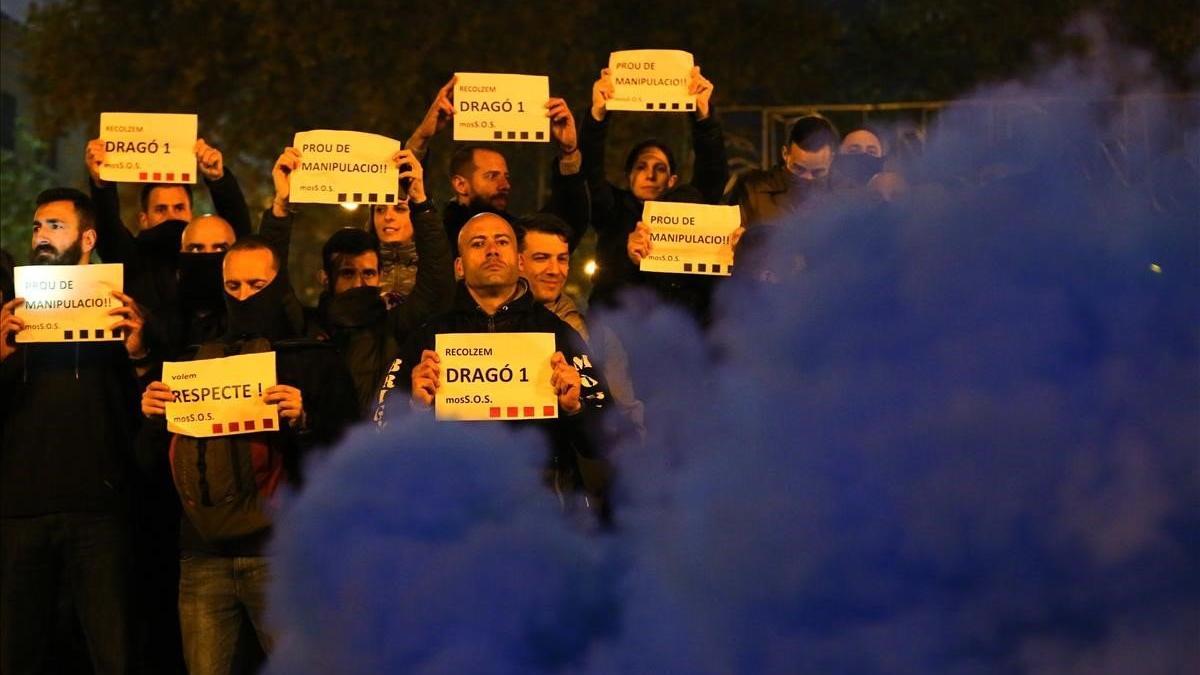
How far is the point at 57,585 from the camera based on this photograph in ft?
22.5

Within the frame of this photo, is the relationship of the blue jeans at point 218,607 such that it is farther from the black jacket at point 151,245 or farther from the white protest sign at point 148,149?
the white protest sign at point 148,149

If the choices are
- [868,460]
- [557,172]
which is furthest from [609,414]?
[868,460]

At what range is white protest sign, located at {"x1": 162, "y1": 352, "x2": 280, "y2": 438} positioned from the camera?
610cm

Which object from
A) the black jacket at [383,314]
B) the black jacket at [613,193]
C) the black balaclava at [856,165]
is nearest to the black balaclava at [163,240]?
the black jacket at [383,314]

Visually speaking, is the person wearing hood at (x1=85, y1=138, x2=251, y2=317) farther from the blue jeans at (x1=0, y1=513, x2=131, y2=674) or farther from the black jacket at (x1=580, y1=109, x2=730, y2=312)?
the black jacket at (x1=580, y1=109, x2=730, y2=312)

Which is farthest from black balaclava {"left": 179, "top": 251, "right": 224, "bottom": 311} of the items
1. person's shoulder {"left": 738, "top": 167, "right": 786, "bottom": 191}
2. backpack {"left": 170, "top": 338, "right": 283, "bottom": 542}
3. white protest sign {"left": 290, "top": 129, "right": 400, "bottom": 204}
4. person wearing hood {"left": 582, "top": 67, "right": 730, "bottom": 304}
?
person's shoulder {"left": 738, "top": 167, "right": 786, "bottom": 191}

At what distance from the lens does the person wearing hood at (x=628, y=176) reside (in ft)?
24.2

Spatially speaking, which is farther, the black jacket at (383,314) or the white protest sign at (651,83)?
the white protest sign at (651,83)

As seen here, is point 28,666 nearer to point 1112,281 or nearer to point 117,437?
point 117,437

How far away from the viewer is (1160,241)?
2.54 meters

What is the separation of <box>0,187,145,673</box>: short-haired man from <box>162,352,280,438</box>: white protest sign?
764mm

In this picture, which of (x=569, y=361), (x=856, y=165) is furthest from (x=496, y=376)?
(x=856, y=165)

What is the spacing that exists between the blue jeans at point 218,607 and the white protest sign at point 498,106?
6.98ft

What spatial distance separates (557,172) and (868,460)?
5.11m
